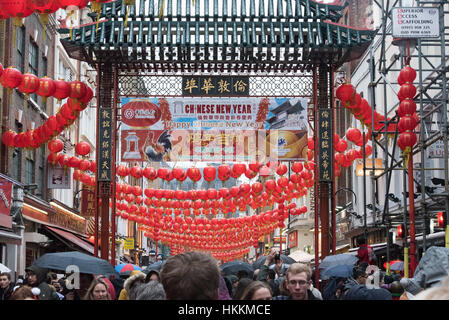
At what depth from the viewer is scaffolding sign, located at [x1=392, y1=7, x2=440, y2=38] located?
52.9 ft

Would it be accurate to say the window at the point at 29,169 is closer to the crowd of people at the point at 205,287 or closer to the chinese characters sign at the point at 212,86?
the chinese characters sign at the point at 212,86

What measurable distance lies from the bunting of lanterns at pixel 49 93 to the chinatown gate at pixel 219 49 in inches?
25.6

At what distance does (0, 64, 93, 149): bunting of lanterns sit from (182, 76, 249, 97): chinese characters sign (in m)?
2.65

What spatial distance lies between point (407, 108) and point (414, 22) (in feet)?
6.21

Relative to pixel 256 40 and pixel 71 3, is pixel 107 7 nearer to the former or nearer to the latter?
pixel 256 40

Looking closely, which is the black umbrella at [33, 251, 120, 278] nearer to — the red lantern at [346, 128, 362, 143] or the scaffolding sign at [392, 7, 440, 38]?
the scaffolding sign at [392, 7, 440, 38]

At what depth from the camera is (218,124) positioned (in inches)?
794

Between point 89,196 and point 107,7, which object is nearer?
point 107,7

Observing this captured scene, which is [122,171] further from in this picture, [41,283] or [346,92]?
[41,283]

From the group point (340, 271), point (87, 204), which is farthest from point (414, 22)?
point (87, 204)

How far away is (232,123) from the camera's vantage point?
794 inches

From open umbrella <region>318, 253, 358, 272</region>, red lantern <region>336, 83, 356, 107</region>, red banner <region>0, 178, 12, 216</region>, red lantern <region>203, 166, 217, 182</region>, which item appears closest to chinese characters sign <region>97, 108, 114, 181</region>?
red banner <region>0, 178, 12, 216</region>
